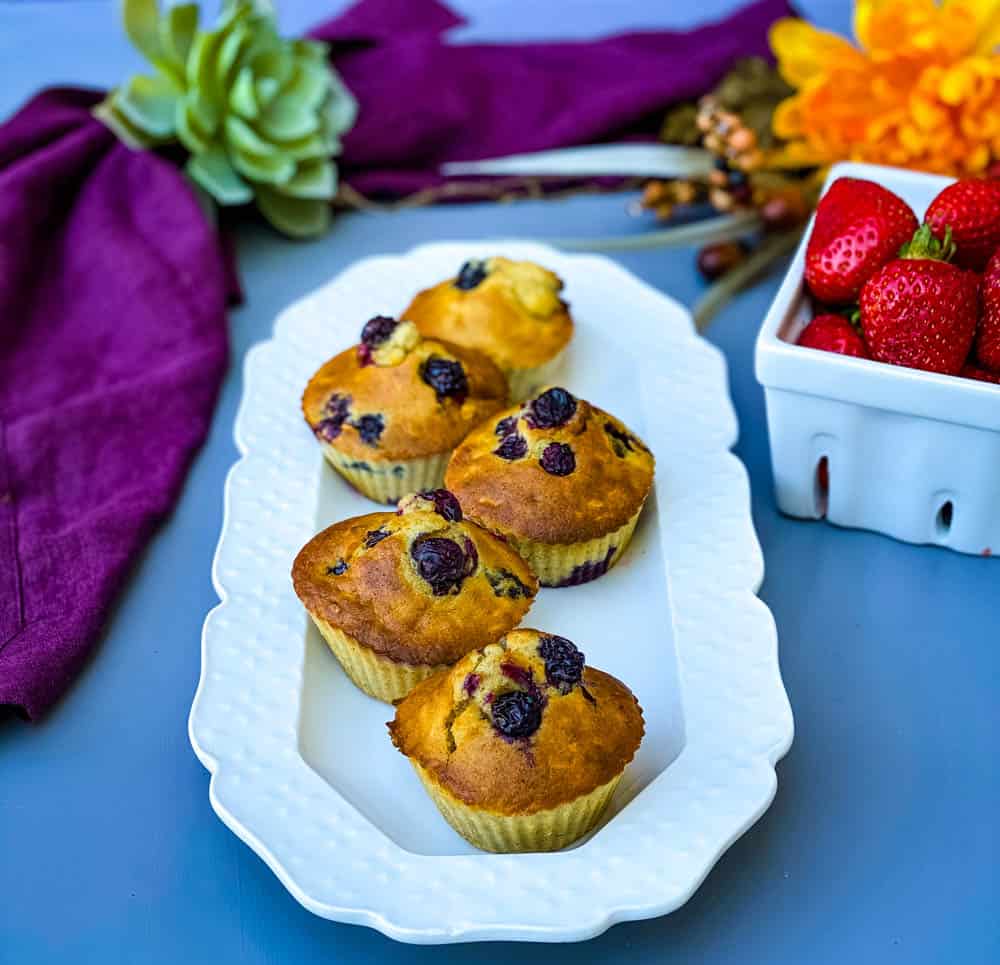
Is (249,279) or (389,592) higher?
(389,592)

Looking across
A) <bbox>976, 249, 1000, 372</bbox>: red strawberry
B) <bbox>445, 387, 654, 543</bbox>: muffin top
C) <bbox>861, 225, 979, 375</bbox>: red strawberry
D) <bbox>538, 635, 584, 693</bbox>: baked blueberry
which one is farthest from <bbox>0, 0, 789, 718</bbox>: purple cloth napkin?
<bbox>976, 249, 1000, 372</bbox>: red strawberry

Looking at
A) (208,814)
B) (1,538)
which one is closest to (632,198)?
(1,538)

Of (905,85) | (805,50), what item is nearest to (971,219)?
(905,85)

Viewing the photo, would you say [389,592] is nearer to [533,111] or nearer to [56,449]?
[56,449]

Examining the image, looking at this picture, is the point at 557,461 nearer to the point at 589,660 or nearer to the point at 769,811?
the point at 589,660

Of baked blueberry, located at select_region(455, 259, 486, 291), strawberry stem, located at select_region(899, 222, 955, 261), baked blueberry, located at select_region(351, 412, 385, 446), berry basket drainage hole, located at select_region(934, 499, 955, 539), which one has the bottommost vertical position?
berry basket drainage hole, located at select_region(934, 499, 955, 539)

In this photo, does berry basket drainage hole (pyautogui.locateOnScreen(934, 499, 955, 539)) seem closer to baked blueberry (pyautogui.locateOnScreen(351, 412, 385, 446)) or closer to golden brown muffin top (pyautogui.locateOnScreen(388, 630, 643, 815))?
golden brown muffin top (pyautogui.locateOnScreen(388, 630, 643, 815))

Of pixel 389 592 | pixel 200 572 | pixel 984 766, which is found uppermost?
pixel 389 592
